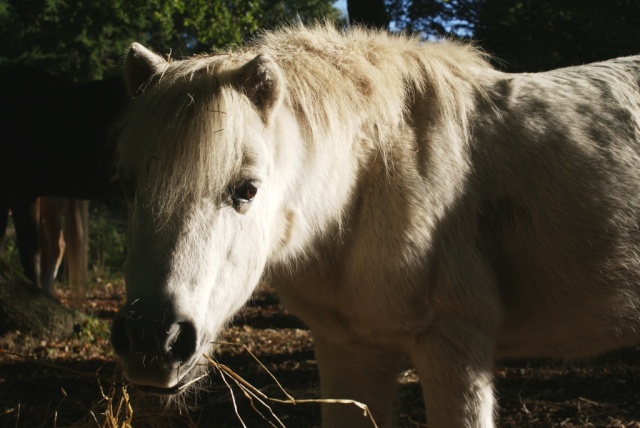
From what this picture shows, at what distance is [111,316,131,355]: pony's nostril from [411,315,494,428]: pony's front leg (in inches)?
44.1

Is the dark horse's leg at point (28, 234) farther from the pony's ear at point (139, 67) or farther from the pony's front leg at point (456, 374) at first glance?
the pony's front leg at point (456, 374)

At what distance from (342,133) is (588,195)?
1114 mm

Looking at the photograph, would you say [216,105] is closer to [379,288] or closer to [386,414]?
[379,288]

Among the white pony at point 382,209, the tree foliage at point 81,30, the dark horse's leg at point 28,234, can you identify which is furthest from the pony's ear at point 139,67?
the tree foliage at point 81,30

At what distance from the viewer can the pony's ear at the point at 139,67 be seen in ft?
8.26

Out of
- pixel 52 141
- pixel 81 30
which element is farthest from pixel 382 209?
pixel 81 30

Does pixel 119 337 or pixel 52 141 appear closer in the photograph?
pixel 119 337

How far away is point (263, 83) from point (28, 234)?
595cm

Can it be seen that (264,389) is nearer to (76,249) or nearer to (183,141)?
(183,141)

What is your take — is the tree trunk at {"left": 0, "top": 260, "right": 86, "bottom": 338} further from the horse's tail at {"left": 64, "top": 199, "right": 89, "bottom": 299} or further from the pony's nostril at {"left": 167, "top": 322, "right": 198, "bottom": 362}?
the pony's nostril at {"left": 167, "top": 322, "right": 198, "bottom": 362}

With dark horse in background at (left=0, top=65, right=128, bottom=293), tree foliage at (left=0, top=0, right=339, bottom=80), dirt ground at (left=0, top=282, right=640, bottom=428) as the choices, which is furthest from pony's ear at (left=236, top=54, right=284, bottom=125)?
tree foliage at (left=0, top=0, right=339, bottom=80)

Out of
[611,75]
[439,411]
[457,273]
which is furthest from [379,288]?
[611,75]

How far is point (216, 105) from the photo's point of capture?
7.47 ft

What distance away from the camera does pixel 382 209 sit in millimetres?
2641
